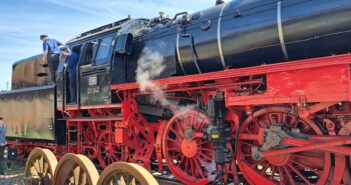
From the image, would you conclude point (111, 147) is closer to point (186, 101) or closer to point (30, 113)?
point (186, 101)

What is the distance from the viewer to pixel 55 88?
905 cm

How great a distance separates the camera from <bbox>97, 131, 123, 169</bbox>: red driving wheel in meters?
7.74

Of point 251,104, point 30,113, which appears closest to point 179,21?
point 251,104

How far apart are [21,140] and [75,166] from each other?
672 cm

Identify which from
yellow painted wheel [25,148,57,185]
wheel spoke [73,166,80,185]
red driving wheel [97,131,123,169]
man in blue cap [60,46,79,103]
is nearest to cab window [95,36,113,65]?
man in blue cap [60,46,79,103]

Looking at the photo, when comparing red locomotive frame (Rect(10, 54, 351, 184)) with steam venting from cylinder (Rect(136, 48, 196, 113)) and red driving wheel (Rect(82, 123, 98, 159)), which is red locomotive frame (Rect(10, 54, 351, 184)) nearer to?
steam venting from cylinder (Rect(136, 48, 196, 113))

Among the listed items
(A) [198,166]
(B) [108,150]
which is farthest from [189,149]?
(B) [108,150]

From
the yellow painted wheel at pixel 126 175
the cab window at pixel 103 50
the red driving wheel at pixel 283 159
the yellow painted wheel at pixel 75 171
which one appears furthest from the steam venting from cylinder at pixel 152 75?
the yellow painted wheel at pixel 126 175

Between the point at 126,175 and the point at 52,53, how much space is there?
230 inches

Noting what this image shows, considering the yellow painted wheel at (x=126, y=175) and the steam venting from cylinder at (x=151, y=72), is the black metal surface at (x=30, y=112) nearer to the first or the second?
the steam venting from cylinder at (x=151, y=72)

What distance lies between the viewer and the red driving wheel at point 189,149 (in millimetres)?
5996

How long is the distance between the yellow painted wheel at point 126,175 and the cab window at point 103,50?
3269mm

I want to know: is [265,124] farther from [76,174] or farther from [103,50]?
[103,50]

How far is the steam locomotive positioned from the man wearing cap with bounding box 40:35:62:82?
0.50 m
